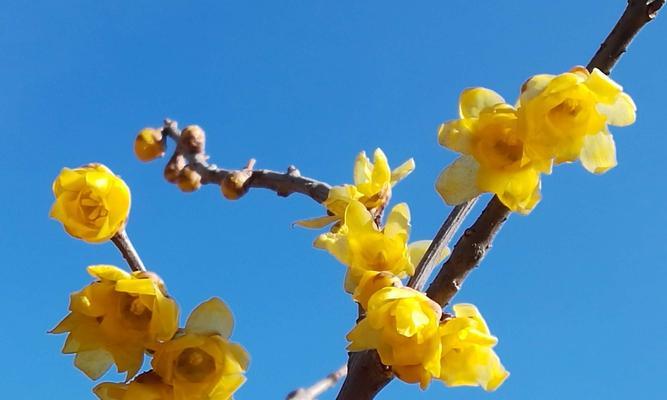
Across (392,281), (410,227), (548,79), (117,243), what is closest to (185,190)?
(117,243)

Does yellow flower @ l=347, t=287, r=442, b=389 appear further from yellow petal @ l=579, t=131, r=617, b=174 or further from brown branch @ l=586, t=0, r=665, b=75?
brown branch @ l=586, t=0, r=665, b=75

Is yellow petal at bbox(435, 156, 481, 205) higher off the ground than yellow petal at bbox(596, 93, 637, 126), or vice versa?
yellow petal at bbox(596, 93, 637, 126)

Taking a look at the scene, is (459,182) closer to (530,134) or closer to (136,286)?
(530,134)

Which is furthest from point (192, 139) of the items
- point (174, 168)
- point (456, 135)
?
point (456, 135)

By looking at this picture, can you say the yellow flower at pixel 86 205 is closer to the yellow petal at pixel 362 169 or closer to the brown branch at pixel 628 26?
the yellow petal at pixel 362 169

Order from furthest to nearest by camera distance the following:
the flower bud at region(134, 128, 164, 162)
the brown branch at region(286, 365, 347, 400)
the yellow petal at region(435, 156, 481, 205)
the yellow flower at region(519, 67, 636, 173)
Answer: the flower bud at region(134, 128, 164, 162)
the brown branch at region(286, 365, 347, 400)
the yellow petal at region(435, 156, 481, 205)
the yellow flower at region(519, 67, 636, 173)

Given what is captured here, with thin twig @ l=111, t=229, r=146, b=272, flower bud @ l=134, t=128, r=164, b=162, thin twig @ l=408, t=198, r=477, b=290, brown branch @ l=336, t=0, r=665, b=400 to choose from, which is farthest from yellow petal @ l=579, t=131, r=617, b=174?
flower bud @ l=134, t=128, r=164, b=162

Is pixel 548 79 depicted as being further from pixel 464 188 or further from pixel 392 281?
pixel 392 281

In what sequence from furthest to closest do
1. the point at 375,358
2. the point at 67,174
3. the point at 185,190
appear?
the point at 185,190 → the point at 67,174 → the point at 375,358
